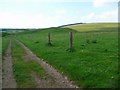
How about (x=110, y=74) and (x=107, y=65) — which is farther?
(x=107, y=65)

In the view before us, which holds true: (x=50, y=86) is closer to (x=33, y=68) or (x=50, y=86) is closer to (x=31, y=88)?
(x=31, y=88)

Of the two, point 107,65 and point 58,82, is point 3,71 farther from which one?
point 107,65

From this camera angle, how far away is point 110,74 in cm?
1706

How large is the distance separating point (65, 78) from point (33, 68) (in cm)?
461

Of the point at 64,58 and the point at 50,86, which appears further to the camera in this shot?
the point at 64,58

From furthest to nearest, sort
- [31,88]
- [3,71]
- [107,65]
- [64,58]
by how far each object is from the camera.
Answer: [64,58]
[3,71]
[107,65]
[31,88]

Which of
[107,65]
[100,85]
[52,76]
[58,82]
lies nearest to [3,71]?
[52,76]

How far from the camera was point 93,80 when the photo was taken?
53.0 feet

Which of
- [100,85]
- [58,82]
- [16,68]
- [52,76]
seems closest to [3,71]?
[16,68]

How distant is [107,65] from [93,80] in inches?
155

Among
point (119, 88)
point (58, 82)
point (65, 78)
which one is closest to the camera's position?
point (119, 88)

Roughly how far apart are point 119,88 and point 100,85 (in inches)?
41.4

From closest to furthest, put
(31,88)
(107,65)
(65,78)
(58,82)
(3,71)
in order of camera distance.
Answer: (31,88)
(58,82)
(65,78)
(107,65)
(3,71)

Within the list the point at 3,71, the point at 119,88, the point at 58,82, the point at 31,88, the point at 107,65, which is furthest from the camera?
the point at 3,71
